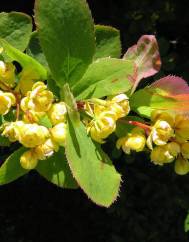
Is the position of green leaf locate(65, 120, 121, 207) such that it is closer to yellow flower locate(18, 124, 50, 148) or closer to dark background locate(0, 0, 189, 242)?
yellow flower locate(18, 124, 50, 148)

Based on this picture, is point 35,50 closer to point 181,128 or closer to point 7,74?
point 7,74

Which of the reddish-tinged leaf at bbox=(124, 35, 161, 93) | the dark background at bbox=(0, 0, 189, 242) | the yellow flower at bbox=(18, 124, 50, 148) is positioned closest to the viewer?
the yellow flower at bbox=(18, 124, 50, 148)

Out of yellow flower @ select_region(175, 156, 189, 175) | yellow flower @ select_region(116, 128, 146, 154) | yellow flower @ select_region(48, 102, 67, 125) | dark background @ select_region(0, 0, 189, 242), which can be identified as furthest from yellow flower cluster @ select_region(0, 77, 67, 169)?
dark background @ select_region(0, 0, 189, 242)

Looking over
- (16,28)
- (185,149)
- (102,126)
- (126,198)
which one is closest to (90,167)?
(102,126)

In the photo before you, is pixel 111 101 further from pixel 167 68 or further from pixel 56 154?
pixel 167 68

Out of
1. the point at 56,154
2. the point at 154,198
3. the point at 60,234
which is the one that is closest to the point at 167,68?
the point at 154,198
